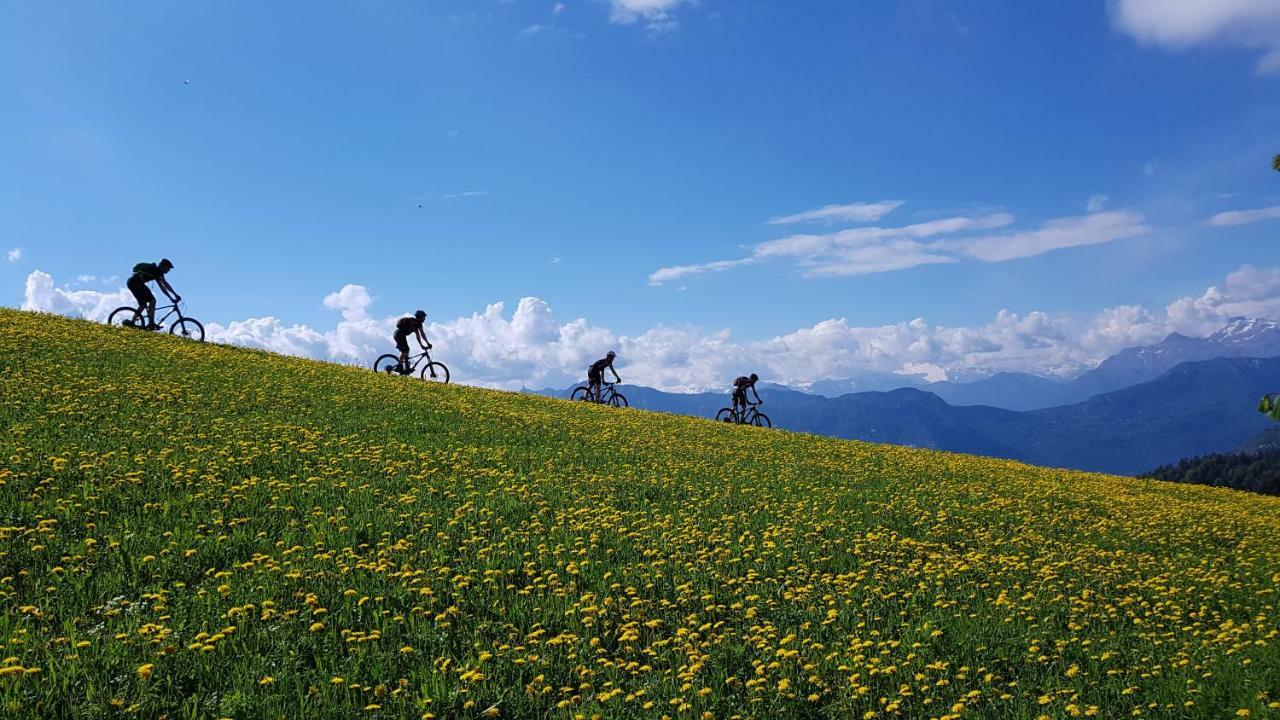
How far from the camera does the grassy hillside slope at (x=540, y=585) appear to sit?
649 centimetres

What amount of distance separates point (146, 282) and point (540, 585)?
25.0 m

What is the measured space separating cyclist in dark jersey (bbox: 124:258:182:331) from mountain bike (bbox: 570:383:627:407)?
17.3 metres

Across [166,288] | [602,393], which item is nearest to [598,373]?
[602,393]

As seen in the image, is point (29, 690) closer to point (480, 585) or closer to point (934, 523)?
point (480, 585)

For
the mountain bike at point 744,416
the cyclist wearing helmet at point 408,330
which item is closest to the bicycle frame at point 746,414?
the mountain bike at point 744,416

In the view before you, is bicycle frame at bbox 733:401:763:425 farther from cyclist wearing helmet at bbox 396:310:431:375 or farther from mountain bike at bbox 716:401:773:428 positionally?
cyclist wearing helmet at bbox 396:310:431:375

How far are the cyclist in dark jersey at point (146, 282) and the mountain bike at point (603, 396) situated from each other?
56.9 ft

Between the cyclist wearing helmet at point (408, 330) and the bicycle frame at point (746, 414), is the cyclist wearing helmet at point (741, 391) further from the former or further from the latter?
the cyclist wearing helmet at point (408, 330)

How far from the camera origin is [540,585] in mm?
8867

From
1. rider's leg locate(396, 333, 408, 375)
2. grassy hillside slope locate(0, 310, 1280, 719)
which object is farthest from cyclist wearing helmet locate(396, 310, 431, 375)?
grassy hillside slope locate(0, 310, 1280, 719)

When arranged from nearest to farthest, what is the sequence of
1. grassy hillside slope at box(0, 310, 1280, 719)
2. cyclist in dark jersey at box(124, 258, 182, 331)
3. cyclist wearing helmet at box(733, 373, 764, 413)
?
1. grassy hillside slope at box(0, 310, 1280, 719)
2. cyclist in dark jersey at box(124, 258, 182, 331)
3. cyclist wearing helmet at box(733, 373, 764, 413)

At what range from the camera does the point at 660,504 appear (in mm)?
13781

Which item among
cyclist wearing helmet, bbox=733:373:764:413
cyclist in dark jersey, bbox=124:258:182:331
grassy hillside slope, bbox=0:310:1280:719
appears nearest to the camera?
grassy hillside slope, bbox=0:310:1280:719

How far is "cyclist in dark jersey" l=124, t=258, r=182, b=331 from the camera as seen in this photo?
2606cm
